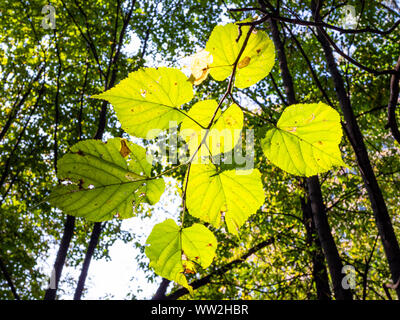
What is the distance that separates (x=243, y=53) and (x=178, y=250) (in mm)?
326

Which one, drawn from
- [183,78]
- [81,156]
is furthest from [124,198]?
[183,78]

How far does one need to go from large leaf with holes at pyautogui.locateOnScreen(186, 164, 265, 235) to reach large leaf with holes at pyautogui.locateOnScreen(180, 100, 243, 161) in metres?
0.04

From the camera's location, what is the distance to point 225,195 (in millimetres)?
455

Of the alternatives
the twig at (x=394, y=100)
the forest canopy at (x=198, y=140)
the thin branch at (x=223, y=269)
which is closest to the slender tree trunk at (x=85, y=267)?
the forest canopy at (x=198, y=140)

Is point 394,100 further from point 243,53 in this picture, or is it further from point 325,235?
point 325,235

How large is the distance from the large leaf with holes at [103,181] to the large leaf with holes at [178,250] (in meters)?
0.07

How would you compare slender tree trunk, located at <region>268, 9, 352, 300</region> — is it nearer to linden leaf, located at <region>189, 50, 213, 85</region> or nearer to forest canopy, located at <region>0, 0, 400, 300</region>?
forest canopy, located at <region>0, 0, 400, 300</region>

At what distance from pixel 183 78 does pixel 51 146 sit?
625 cm

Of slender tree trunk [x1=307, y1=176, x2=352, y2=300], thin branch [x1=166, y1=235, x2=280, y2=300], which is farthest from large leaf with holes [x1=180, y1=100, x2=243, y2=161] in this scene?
thin branch [x1=166, y1=235, x2=280, y2=300]

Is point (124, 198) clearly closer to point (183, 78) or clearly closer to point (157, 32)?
point (183, 78)

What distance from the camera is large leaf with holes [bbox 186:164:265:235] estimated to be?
436 mm

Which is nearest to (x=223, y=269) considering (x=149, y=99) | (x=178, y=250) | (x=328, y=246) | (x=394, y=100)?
(x=328, y=246)

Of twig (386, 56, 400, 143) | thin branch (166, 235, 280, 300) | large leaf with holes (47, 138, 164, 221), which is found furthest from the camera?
thin branch (166, 235, 280, 300)

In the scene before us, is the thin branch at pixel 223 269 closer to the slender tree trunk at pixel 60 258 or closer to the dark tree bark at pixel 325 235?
the slender tree trunk at pixel 60 258
